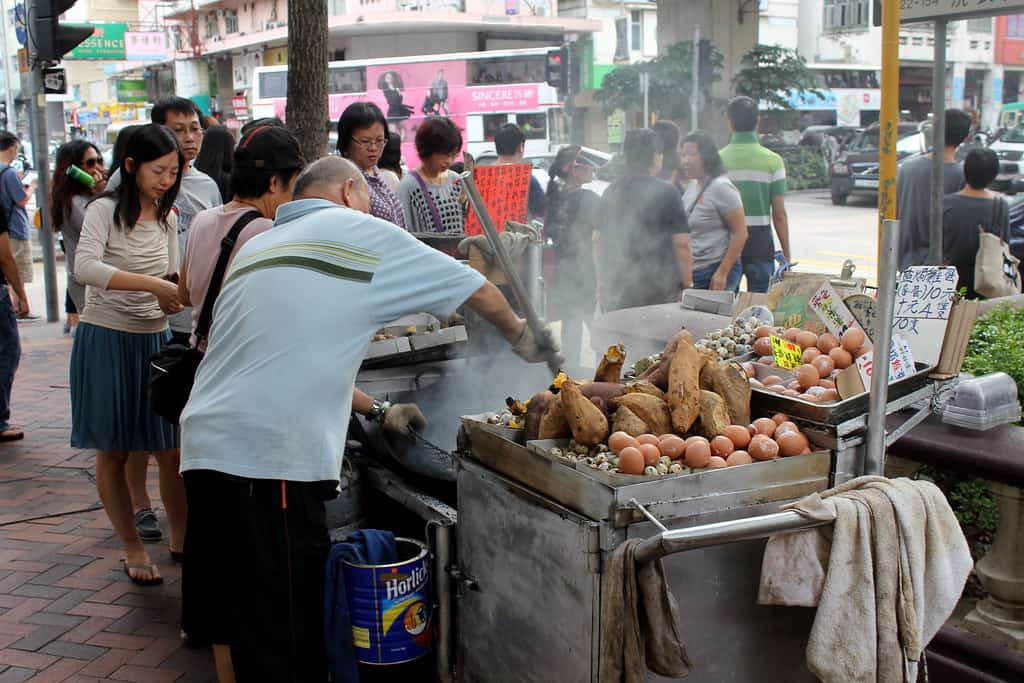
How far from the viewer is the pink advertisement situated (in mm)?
26250

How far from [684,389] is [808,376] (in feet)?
1.40

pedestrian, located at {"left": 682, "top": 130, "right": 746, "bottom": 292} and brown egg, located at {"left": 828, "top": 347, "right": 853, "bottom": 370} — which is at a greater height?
pedestrian, located at {"left": 682, "top": 130, "right": 746, "bottom": 292}

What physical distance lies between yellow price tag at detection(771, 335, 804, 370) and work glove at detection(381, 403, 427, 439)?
3.92 ft

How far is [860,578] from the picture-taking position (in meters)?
2.26

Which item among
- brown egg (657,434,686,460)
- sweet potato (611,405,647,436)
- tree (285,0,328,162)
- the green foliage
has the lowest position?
brown egg (657,434,686,460)

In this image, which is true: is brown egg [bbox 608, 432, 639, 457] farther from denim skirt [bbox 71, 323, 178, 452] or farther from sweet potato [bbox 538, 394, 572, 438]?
denim skirt [bbox 71, 323, 178, 452]

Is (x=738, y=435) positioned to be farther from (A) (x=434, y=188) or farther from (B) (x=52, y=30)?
(B) (x=52, y=30)

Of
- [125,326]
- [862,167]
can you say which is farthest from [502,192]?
[862,167]

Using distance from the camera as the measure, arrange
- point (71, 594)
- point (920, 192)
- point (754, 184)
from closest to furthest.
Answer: point (71, 594) → point (920, 192) → point (754, 184)

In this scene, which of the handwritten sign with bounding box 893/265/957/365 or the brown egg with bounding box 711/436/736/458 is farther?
the handwritten sign with bounding box 893/265/957/365

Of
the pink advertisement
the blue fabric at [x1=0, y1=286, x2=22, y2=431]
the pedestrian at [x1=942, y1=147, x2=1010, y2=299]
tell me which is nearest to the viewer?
the pedestrian at [x1=942, y1=147, x2=1010, y2=299]

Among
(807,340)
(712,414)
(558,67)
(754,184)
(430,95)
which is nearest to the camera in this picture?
(712,414)

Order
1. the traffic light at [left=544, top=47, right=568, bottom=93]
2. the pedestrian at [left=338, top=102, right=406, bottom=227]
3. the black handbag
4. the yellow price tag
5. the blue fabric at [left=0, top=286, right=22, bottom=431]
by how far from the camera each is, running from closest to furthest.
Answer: the yellow price tag → the black handbag → the pedestrian at [left=338, top=102, right=406, bottom=227] → the blue fabric at [left=0, top=286, right=22, bottom=431] → the traffic light at [left=544, top=47, right=568, bottom=93]

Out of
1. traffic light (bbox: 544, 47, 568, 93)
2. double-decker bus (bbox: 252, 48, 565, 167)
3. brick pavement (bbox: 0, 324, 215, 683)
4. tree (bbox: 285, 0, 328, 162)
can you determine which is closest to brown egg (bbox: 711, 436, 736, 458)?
brick pavement (bbox: 0, 324, 215, 683)
